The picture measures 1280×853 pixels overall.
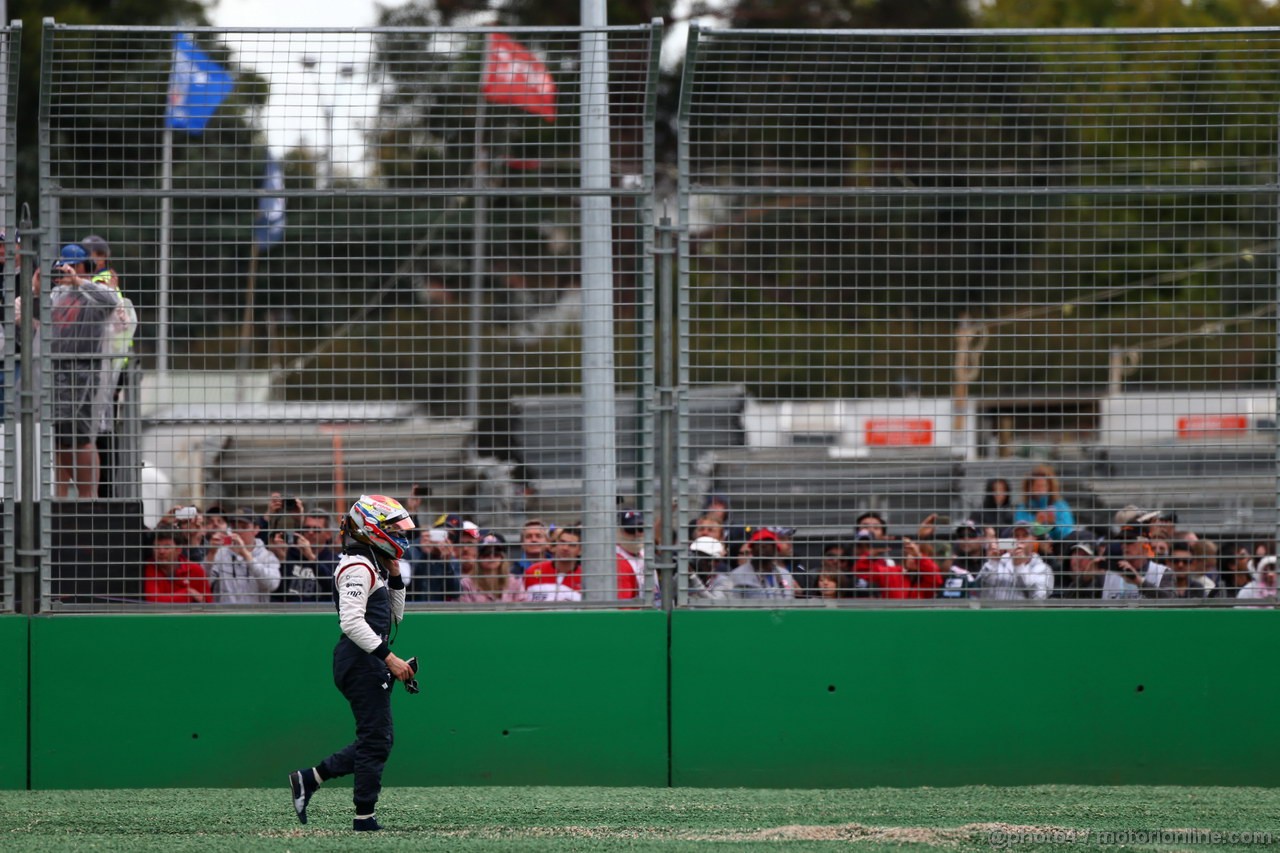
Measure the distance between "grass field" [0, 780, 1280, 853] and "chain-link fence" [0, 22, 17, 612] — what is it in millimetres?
1181

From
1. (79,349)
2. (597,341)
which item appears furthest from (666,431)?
(79,349)

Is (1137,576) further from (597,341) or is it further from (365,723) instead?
(365,723)

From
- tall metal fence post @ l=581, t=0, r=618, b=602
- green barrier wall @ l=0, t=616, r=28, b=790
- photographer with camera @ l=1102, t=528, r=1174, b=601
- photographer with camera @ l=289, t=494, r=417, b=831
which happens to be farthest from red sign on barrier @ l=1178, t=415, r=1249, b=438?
green barrier wall @ l=0, t=616, r=28, b=790

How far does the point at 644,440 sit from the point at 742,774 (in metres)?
1.76

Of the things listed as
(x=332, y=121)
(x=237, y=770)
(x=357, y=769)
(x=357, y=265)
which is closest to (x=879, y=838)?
(x=357, y=769)

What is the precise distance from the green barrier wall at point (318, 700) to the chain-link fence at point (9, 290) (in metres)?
0.37

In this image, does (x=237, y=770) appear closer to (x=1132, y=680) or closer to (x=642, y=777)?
(x=642, y=777)

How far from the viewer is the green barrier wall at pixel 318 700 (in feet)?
23.6

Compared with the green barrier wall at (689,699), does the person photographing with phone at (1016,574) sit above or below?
above

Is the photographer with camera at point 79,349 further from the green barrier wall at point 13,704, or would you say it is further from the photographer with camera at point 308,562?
the photographer with camera at point 308,562

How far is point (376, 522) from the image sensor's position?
238 inches

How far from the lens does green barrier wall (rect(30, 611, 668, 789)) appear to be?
720 cm

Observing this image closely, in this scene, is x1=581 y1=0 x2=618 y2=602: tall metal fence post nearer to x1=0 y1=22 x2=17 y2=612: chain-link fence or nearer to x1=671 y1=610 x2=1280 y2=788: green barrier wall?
x1=671 y1=610 x2=1280 y2=788: green barrier wall

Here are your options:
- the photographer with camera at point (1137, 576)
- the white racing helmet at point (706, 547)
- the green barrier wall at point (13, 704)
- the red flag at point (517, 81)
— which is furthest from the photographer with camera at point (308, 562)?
the photographer with camera at point (1137, 576)
